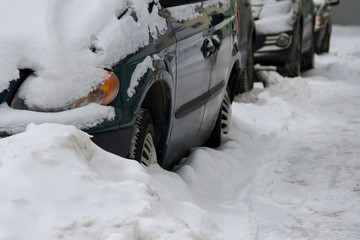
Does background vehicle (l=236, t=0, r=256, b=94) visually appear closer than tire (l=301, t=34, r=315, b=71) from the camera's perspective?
Yes

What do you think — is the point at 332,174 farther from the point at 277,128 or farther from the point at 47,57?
the point at 47,57

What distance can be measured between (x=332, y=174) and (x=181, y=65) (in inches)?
71.7

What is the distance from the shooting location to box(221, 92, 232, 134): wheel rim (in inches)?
286

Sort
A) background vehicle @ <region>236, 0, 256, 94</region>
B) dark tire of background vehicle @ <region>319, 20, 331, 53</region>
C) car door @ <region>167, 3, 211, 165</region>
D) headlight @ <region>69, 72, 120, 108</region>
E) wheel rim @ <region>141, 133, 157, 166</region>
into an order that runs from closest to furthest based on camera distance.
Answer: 1. headlight @ <region>69, 72, 120, 108</region>
2. wheel rim @ <region>141, 133, 157, 166</region>
3. car door @ <region>167, 3, 211, 165</region>
4. background vehicle @ <region>236, 0, 256, 94</region>
5. dark tire of background vehicle @ <region>319, 20, 331, 53</region>

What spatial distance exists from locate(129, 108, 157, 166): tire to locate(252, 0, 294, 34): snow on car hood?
7324mm

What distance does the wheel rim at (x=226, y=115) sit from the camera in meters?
7.25

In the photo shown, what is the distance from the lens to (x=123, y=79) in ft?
14.3

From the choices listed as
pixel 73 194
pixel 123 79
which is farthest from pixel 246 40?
pixel 73 194

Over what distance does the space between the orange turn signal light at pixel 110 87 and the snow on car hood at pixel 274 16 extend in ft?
26.3

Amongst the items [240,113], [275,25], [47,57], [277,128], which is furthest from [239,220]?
[275,25]

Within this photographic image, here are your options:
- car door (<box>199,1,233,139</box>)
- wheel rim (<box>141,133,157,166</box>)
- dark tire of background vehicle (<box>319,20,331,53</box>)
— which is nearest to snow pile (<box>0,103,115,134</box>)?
wheel rim (<box>141,133,157,166</box>)

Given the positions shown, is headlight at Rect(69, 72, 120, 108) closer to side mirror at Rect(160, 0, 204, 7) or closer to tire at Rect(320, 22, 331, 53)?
side mirror at Rect(160, 0, 204, 7)

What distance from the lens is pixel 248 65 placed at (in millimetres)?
10859

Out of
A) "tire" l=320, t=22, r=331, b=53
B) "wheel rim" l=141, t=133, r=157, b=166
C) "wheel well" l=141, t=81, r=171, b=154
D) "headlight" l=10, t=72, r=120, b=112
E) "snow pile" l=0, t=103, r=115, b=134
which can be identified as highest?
"headlight" l=10, t=72, r=120, b=112
